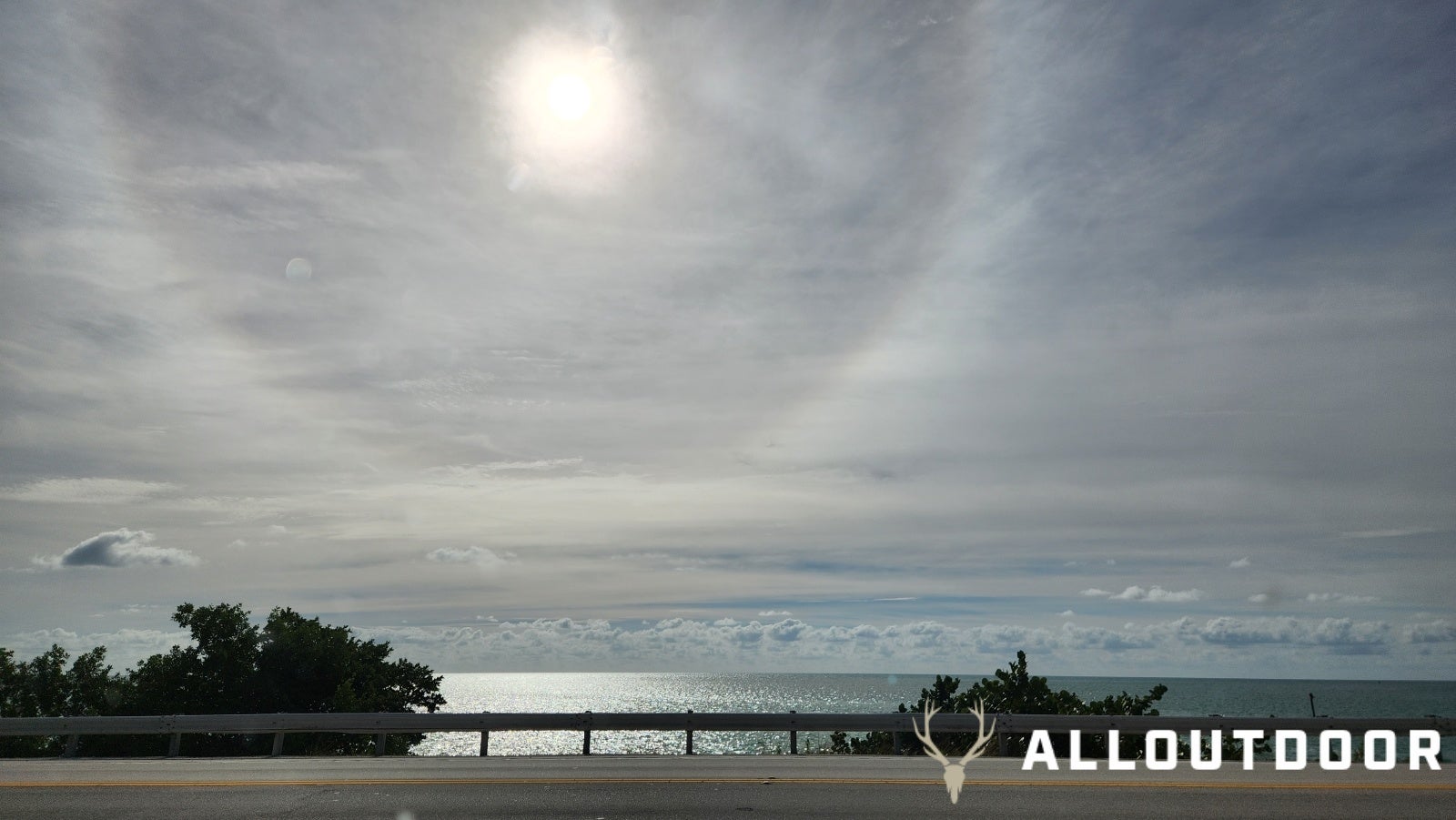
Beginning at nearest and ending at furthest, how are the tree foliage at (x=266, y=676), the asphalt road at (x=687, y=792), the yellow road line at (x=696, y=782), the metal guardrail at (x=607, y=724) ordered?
the asphalt road at (x=687, y=792), the yellow road line at (x=696, y=782), the metal guardrail at (x=607, y=724), the tree foliage at (x=266, y=676)

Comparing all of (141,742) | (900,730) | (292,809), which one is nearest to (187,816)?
(292,809)

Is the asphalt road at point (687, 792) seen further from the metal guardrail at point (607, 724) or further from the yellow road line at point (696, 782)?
the metal guardrail at point (607, 724)

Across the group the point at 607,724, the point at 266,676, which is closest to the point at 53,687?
the point at 266,676

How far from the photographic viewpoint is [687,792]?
13.2 metres

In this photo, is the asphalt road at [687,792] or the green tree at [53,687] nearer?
the asphalt road at [687,792]

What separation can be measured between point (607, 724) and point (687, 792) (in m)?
6.38

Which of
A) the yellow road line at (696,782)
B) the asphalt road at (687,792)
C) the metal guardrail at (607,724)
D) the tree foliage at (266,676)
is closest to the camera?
the asphalt road at (687,792)

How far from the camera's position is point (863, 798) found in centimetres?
1257

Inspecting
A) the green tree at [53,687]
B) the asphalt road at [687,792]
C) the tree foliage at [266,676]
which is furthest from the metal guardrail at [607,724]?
the green tree at [53,687]

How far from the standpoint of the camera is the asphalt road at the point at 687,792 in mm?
11570

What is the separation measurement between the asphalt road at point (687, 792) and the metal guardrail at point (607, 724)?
6.77 ft

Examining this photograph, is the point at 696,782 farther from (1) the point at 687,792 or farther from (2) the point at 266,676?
(2) the point at 266,676

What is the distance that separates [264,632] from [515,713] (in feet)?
58.6

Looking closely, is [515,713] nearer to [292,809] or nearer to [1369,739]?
[292,809]
